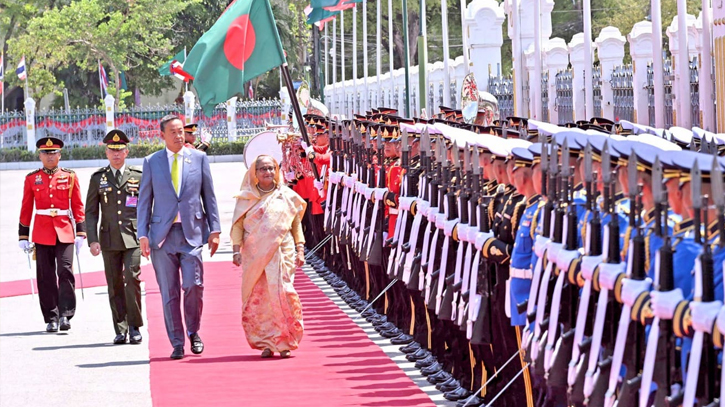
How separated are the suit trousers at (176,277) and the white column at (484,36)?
1776cm

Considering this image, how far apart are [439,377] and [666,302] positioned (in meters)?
4.21

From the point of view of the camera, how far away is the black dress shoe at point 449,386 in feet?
30.3

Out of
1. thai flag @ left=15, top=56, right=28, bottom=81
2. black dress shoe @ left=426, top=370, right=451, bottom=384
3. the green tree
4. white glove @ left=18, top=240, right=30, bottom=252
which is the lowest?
black dress shoe @ left=426, top=370, right=451, bottom=384

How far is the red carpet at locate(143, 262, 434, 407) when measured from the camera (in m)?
9.16

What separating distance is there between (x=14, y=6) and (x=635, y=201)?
55715 millimetres

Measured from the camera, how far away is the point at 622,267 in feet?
20.1

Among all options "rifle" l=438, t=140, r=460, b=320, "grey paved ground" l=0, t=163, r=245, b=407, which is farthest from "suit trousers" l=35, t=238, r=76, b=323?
"rifle" l=438, t=140, r=460, b=320

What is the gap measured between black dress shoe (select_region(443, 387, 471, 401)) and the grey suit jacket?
280cm

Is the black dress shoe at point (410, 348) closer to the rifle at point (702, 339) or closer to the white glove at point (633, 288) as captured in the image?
the white glove at point (633, 288)

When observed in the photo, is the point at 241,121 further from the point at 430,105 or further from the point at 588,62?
the point at 588,62

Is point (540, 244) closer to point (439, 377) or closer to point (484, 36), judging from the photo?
point (439, 377)

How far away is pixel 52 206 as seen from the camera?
13.0 metres

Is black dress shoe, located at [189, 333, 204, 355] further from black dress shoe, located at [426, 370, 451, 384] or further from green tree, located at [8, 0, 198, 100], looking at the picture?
green tree, located at [8, 0, 198, 100]

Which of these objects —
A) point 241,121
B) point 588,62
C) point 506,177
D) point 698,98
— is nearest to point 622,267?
point 506,177
